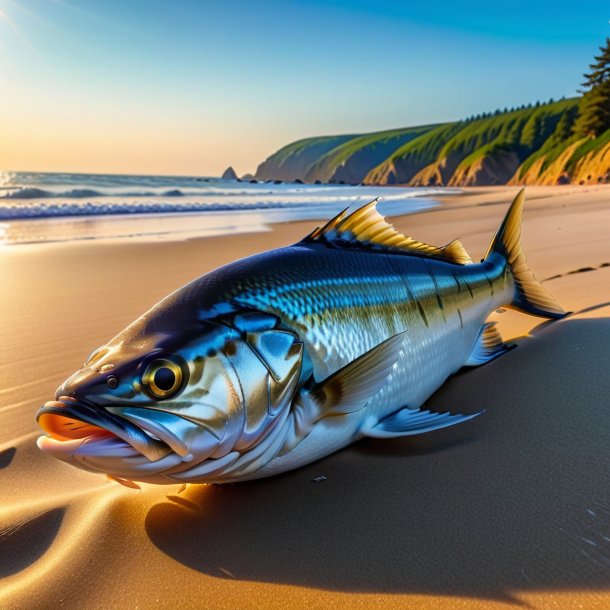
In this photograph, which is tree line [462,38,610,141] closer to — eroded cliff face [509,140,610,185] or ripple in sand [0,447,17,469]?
eroded cliff face [509,140,610,185]

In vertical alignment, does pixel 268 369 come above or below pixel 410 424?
above

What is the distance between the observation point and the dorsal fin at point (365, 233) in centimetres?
274

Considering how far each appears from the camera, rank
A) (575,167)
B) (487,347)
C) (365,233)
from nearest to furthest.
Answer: (365,233), (487,347), (575,167)

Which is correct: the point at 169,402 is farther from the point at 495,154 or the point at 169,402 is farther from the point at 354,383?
the point at 495,154

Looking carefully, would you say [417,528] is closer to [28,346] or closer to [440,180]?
[28,346]

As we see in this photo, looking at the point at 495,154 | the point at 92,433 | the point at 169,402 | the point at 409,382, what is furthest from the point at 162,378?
the point at 495,154

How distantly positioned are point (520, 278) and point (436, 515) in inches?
100

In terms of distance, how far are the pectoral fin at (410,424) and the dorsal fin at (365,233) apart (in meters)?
0.93

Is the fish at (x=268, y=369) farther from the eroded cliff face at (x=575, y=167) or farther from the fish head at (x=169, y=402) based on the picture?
the eroded cliff face at (x=575, y=167)

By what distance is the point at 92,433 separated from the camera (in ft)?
5.45

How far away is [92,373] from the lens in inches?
67.6

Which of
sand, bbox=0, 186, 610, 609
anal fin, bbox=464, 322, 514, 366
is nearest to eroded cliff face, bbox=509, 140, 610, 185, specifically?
anal fin, bbox=464, 322, 514, 366

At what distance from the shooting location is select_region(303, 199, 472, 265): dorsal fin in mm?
2742

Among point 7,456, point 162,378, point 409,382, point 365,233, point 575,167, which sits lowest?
point 575,167
